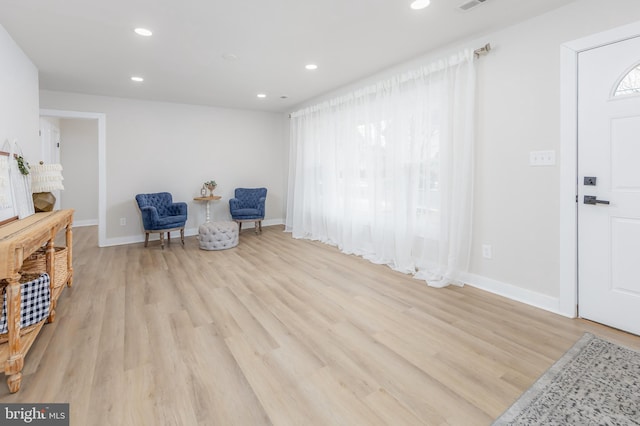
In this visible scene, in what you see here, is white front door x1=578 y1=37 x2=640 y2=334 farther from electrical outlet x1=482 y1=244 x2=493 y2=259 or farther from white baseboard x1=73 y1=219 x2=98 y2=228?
white baseboard x1=73 y1=219 x2=98 y2=228

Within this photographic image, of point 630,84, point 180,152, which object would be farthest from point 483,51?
point 180,152

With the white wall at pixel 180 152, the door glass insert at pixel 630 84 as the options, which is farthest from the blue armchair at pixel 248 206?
the door glass insert at pixel 630 84

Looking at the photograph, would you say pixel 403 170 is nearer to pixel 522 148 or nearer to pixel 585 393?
pixel 522 148

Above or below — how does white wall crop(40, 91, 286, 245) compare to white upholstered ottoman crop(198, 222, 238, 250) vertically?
above

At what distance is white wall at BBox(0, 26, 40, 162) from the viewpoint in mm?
2734

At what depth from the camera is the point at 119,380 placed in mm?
1721

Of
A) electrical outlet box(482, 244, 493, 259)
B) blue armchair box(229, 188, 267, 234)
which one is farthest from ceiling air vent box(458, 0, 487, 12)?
blue armchair box(229, 188, 267, 234)

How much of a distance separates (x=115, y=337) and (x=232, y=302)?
907 millimetres

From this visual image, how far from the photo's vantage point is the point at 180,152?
18.7 feet

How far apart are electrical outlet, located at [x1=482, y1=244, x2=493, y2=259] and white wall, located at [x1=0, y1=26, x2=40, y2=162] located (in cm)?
452

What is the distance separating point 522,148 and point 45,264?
4.28m

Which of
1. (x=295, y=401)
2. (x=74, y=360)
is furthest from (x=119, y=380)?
(x=295, y=401)

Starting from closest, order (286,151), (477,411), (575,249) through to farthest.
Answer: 1. (477,411)
2. (575,249)
3. (286,151)

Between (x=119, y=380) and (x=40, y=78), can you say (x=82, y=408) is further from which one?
(x=40, y=78)
